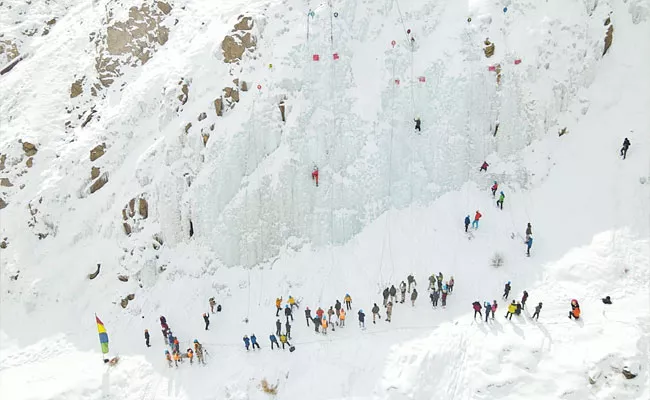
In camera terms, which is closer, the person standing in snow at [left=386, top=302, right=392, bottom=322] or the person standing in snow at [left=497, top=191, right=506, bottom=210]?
the person standing in snow at [left=386, top=302, right=392, bottom=322]

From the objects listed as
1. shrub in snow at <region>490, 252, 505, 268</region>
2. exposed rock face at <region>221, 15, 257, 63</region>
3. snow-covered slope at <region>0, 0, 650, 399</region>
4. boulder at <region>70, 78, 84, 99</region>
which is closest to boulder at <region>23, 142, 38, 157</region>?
snow-covered slope at <region>0, 0, 650, 399</region>

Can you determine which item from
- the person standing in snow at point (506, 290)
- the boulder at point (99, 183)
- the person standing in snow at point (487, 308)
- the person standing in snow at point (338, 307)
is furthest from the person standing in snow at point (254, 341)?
the boulder at point (99, 183)

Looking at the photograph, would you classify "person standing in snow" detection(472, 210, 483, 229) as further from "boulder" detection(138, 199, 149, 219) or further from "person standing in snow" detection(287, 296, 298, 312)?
"boulder" detection(138, 199, 149, 219)

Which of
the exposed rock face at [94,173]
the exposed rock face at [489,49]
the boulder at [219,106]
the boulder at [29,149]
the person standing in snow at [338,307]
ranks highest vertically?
the exposed rock face at [489,49]

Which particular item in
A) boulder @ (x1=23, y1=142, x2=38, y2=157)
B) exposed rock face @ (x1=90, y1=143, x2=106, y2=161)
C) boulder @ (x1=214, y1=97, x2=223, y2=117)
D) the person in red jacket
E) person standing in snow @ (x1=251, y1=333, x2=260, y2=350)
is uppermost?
boulder @ (x1=214, y1=97, x2=223, y2=117)

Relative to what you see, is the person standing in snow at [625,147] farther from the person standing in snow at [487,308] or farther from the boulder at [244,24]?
the boulder at [244,24]

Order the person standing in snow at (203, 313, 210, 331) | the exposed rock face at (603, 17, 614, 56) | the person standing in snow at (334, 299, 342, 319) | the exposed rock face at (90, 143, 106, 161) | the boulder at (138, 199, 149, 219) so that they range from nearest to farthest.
Answer: the person standing in snow at (334, 299, 342, 319) < the person standing in snow at (203, 313, 210, 331) < the boulder at (138, 199, 149, 219) < the exposed rock face at (603, 17, 614, 56) < the exposed rock face at (90, 143, 106, 161)

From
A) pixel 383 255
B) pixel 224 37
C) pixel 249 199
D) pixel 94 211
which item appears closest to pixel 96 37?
pixel 224 37

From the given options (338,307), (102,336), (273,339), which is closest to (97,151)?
(102,336)
